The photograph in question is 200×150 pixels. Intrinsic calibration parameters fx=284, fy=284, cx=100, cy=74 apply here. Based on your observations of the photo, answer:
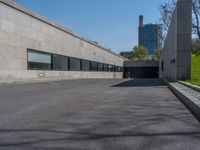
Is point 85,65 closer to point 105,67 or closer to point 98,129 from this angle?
point 105,67

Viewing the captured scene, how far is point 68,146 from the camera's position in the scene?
158 inches

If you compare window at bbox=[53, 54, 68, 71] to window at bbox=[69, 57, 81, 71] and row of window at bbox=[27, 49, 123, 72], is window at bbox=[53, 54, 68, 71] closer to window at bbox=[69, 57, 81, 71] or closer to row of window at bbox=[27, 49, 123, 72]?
row of window at bbox=[27, 49, 123, 72]

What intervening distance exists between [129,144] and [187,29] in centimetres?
1407

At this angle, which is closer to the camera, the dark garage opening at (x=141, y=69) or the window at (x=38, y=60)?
the window at (x=38, y=60)

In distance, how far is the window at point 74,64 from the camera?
3177 centimetres

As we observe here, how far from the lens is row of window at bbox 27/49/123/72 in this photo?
73.6ft

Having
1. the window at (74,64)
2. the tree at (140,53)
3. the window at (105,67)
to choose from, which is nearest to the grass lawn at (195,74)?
the window at (74,64)

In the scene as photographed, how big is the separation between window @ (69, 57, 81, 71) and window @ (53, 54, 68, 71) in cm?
140

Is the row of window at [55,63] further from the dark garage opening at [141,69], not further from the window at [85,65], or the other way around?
the dark garage opening at [141,69]

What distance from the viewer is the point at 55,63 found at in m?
27.0

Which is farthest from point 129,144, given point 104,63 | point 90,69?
point 104,63

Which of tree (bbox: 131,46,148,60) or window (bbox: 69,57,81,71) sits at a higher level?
tree (bbox: 131,46,148,60)

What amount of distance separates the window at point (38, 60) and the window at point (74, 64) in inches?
247

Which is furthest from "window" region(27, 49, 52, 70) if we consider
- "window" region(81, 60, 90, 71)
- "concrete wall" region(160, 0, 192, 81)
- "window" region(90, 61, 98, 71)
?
"window" region(90, 61, 98, 71)
